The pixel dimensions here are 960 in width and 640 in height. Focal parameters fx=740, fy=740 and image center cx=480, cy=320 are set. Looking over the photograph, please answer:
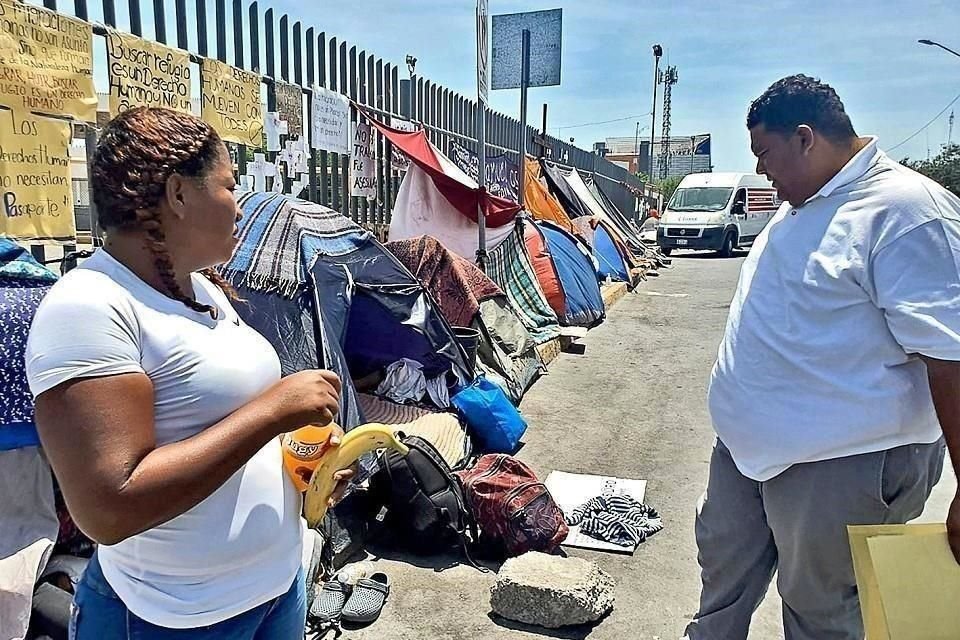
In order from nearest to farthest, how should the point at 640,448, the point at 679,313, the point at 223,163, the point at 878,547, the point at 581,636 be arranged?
1. the point at 223,163
2. the point at 878,547
3. the point at 581,636
4. the point at 640,448
5. the point at 679,313

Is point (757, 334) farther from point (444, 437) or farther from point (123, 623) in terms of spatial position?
point (444, 437)

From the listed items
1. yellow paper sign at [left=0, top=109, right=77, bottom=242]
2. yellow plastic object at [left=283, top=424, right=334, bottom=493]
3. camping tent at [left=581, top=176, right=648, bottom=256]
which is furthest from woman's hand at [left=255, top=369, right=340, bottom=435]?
camping tent at [left=581, top=176, right=648, bottom=256]

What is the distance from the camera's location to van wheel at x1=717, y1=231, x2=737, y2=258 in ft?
65.4

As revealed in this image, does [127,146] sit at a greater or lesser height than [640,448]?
greater

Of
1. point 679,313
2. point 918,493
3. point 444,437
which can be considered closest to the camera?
point 918,493

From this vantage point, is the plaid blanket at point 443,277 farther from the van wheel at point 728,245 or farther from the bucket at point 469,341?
the van wheel at point 728,245

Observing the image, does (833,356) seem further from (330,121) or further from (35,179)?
Result: (330,121)

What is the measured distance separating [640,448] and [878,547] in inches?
138

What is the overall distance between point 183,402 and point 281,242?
289cm

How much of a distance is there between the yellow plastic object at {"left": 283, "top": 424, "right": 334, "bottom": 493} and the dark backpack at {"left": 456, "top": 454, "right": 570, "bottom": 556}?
2.11 m

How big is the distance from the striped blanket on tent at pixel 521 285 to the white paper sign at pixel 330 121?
1996 mm

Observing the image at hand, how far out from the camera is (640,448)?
512cm

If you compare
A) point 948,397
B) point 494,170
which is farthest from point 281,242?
point 494,170

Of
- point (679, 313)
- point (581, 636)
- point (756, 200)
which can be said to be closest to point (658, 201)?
point (756, 200)
